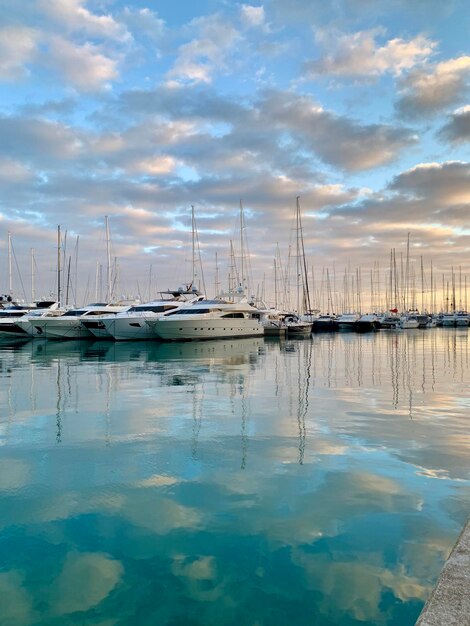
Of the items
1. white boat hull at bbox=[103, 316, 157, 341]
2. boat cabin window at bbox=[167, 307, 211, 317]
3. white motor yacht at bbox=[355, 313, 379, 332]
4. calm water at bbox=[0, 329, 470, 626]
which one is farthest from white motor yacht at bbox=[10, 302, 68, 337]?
white motor yacht at bbox=[355, 313, 379, 332]

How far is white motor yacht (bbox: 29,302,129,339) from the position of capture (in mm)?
45500

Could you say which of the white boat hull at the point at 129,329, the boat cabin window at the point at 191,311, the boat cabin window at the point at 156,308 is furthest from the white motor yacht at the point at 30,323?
the boat cabin window at the point at 191,311

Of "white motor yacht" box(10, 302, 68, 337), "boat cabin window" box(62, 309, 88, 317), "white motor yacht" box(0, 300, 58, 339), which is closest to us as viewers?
"boat cabin window" box(62, 309, 88, 317)

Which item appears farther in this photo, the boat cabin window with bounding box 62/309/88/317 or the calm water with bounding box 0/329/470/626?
the boat cabin window with bounding box 62/309/88/317

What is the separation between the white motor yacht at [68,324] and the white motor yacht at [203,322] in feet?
25.3

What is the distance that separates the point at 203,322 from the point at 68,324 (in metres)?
13.1

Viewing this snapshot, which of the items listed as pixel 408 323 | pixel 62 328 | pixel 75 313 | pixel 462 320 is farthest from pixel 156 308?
pixel 462 320

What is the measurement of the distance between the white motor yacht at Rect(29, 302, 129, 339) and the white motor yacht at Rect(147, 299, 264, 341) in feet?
25.3

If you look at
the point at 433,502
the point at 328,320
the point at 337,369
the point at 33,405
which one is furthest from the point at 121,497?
the point at 328,320

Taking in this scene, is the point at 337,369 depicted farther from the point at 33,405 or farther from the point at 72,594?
the point at 72,594

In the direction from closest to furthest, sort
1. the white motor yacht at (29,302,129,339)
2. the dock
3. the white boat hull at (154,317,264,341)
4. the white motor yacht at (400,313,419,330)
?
1. the dock
2. the white boat hull at (154,317,264,341)
3. the white motor yacht at (29,302,129,339)
4. the white motor yacht at (400,313,419,330)

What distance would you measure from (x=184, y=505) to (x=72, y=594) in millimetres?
1952

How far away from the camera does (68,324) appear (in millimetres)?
45906

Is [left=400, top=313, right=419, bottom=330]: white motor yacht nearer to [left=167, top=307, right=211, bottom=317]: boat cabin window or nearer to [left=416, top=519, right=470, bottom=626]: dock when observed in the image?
[left=167, top=307, right=211, bottom=317]: boat cabin window
